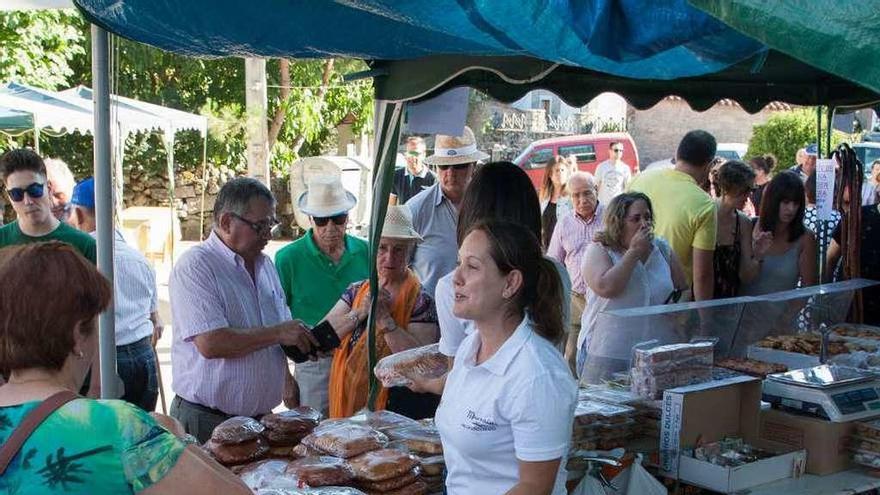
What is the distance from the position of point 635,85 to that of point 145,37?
8.51ft

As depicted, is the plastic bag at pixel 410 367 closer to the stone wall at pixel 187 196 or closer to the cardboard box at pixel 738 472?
the cardboard box at pixel 738 472

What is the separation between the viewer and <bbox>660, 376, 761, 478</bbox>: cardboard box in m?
3.19

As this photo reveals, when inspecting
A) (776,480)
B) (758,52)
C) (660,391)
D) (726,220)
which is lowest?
(776,480)

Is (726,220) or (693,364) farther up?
(726,220)

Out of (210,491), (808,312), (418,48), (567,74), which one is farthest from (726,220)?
(210,491)

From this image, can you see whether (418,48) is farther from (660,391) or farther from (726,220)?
(726,220)

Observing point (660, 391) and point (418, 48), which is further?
point (418, 48)

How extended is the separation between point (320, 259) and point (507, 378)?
8.62ft

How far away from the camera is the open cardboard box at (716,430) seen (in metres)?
3.09

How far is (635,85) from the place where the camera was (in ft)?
16.6

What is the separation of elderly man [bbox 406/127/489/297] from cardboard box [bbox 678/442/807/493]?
2.19 m

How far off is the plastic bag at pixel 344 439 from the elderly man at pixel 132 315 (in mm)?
1976

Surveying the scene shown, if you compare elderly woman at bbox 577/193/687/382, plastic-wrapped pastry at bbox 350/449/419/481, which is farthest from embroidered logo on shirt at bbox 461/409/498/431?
elderly woman at bbox 577/193/687/382

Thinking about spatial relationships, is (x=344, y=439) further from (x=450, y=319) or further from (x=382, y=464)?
(x=450, y=319)
